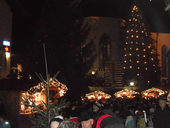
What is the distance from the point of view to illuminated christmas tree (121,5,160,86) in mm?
30047

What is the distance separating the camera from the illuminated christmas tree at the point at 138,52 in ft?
98.6

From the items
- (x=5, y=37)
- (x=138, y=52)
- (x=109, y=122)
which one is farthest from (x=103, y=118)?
(x=138, y=52)

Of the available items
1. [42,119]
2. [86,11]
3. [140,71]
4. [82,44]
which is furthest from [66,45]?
[86,11]

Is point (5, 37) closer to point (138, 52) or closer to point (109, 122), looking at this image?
point (109, 122)

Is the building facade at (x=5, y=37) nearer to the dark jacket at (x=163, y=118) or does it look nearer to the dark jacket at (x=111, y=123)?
the dark jacket at (x=163, y=118)

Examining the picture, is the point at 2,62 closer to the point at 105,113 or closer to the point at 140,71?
the point at 105,113

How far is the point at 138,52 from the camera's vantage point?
98.5 ft

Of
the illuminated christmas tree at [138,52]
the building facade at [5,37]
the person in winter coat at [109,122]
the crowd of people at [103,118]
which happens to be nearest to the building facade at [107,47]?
the illuminated christmas tree at [138,52]

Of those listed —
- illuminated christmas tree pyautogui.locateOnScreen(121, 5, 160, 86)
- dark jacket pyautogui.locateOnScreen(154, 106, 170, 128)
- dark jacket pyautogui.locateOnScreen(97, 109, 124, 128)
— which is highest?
illuminated christmas tree pyautogui.locateOnScreen(121, 5, 160, 86)

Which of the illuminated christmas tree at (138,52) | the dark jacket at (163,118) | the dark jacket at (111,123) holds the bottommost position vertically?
the dark jacket at (163,118)

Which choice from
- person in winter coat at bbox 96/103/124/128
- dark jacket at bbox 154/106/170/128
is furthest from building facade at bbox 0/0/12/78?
person in winter coat at bbox 96/103/124/128

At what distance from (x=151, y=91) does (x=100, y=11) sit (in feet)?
50.5

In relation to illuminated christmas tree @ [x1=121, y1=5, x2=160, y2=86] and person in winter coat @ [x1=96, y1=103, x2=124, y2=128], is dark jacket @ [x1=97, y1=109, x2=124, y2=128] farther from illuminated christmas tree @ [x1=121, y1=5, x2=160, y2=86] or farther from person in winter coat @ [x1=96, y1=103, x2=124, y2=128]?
illuminated christmas tree @ [x1=121, y1=5, x2=160, y2=86]

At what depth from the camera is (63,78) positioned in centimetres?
1507
